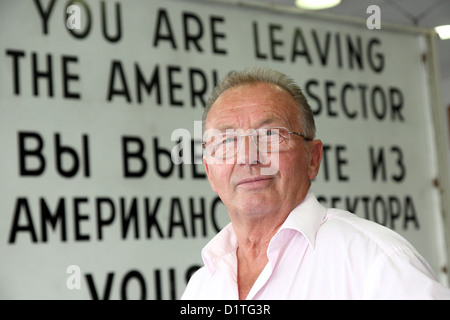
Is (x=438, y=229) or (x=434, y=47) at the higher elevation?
(x=434, y=47)

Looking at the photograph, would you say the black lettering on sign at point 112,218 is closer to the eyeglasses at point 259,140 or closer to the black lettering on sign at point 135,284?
the black lettering on sign at point 135,284

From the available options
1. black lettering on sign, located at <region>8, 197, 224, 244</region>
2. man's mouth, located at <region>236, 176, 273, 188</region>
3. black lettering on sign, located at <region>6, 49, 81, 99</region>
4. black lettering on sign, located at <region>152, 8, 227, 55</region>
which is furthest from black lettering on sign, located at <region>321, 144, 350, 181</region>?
man's mouth, located at <region>236, 176, 273, 188</region>

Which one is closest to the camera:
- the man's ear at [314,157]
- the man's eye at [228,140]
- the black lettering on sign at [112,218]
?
the man's eye at [228,140]

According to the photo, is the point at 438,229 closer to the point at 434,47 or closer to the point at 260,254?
the point at 434,47

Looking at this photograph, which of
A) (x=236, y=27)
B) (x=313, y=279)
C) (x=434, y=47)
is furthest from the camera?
(x=434, y=47)

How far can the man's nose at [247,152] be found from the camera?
4.99 ft

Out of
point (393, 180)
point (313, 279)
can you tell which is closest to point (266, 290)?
point (313, 279)

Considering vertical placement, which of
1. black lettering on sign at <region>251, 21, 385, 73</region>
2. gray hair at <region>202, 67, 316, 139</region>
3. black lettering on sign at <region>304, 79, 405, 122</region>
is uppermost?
black lettering on sign at <region>251, 21, 385, 73</region>

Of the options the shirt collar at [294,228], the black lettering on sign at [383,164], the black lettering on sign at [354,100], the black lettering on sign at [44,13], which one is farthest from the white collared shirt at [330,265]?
the black lettering on sign at [383,164]

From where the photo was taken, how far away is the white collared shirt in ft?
3.85

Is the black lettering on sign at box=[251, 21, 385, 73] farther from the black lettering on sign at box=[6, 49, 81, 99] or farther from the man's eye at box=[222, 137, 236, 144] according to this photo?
the man's eye at box=[222, 137, 236, 144]

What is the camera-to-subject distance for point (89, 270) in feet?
9.44

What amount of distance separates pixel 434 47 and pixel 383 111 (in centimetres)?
63

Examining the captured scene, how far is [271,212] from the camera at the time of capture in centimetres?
→ 156
